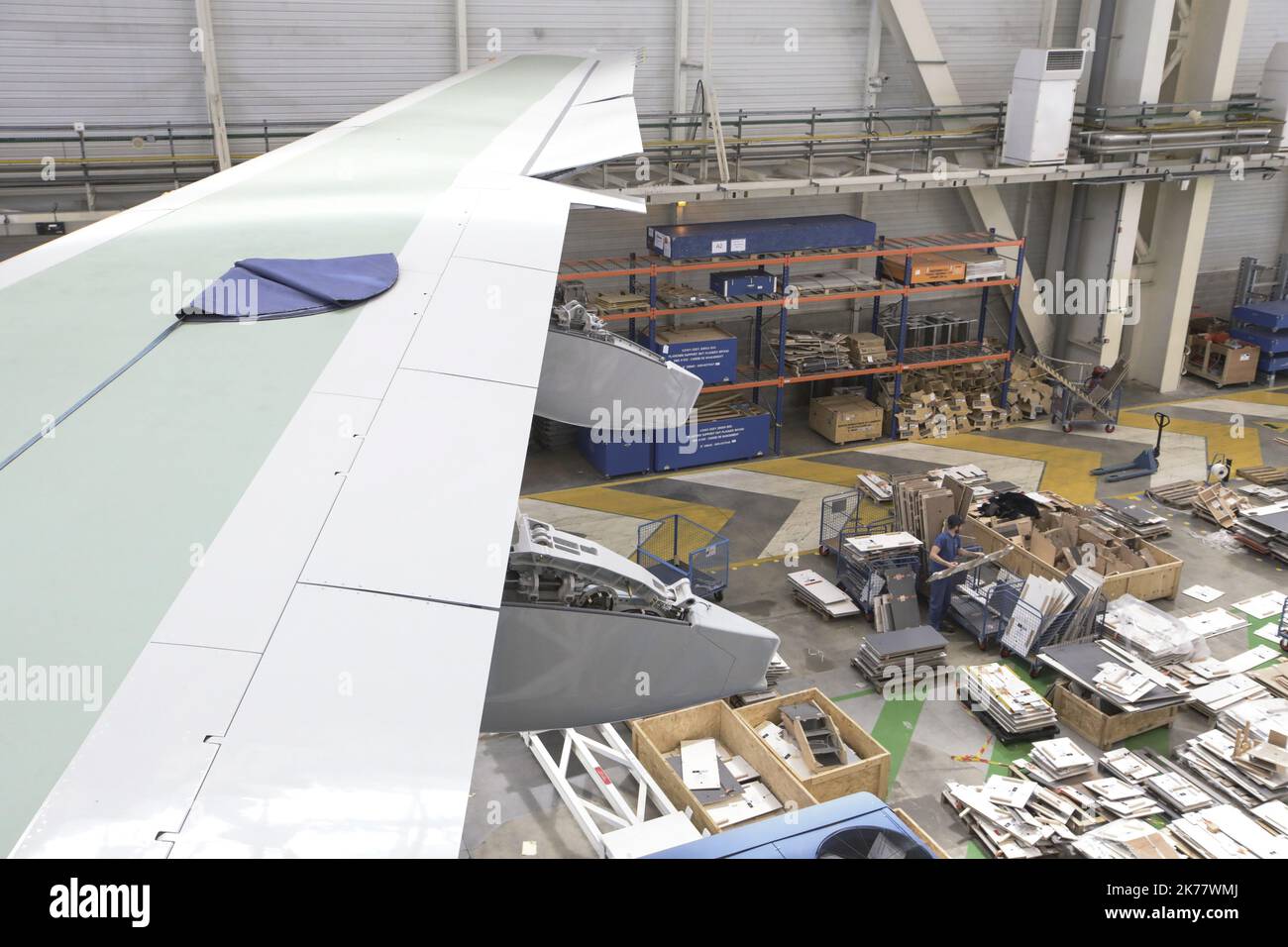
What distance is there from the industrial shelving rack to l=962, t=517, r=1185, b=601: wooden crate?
5463 mm

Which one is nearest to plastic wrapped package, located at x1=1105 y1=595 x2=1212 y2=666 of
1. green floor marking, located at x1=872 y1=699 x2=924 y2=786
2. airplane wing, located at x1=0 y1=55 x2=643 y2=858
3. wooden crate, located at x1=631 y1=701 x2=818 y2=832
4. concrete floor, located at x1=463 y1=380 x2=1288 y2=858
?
concrete floor, located at x1=463 y1=380 x2=1288 y2=858

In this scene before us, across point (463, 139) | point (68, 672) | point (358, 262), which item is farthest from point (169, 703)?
point (463, 139)

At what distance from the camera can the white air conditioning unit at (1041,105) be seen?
18469 mm

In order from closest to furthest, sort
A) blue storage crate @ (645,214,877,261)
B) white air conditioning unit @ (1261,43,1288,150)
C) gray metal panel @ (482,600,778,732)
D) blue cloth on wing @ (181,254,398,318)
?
gray metal panel @ (482,600,778,732) → blue cloth on wing @ (181,254,398,318) → blue storage crate @ (645,214,877,261) → white air conditioning unit @ (1261,43,1288,150)

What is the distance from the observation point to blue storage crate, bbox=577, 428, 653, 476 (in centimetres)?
1786

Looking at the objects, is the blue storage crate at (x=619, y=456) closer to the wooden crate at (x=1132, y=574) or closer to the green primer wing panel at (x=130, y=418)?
the wooden crate at (x=1132, y=574)

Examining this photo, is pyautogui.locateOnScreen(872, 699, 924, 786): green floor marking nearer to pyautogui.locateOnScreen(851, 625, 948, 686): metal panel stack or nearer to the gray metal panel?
pyautogui.locateOnScreen(851, 625, 948, 686): metal panel stack

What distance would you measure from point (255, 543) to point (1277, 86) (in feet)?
78.2

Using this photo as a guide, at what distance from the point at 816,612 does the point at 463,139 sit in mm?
8221

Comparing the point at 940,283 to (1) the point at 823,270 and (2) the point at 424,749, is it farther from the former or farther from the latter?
(2) the point at 424,749

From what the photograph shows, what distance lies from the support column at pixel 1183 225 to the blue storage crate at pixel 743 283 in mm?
9079

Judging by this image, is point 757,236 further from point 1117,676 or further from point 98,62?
point 98,62

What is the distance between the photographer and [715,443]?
61.0 feet

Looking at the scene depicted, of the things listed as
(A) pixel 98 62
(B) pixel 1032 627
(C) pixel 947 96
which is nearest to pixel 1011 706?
(B) pixel 1032 627
